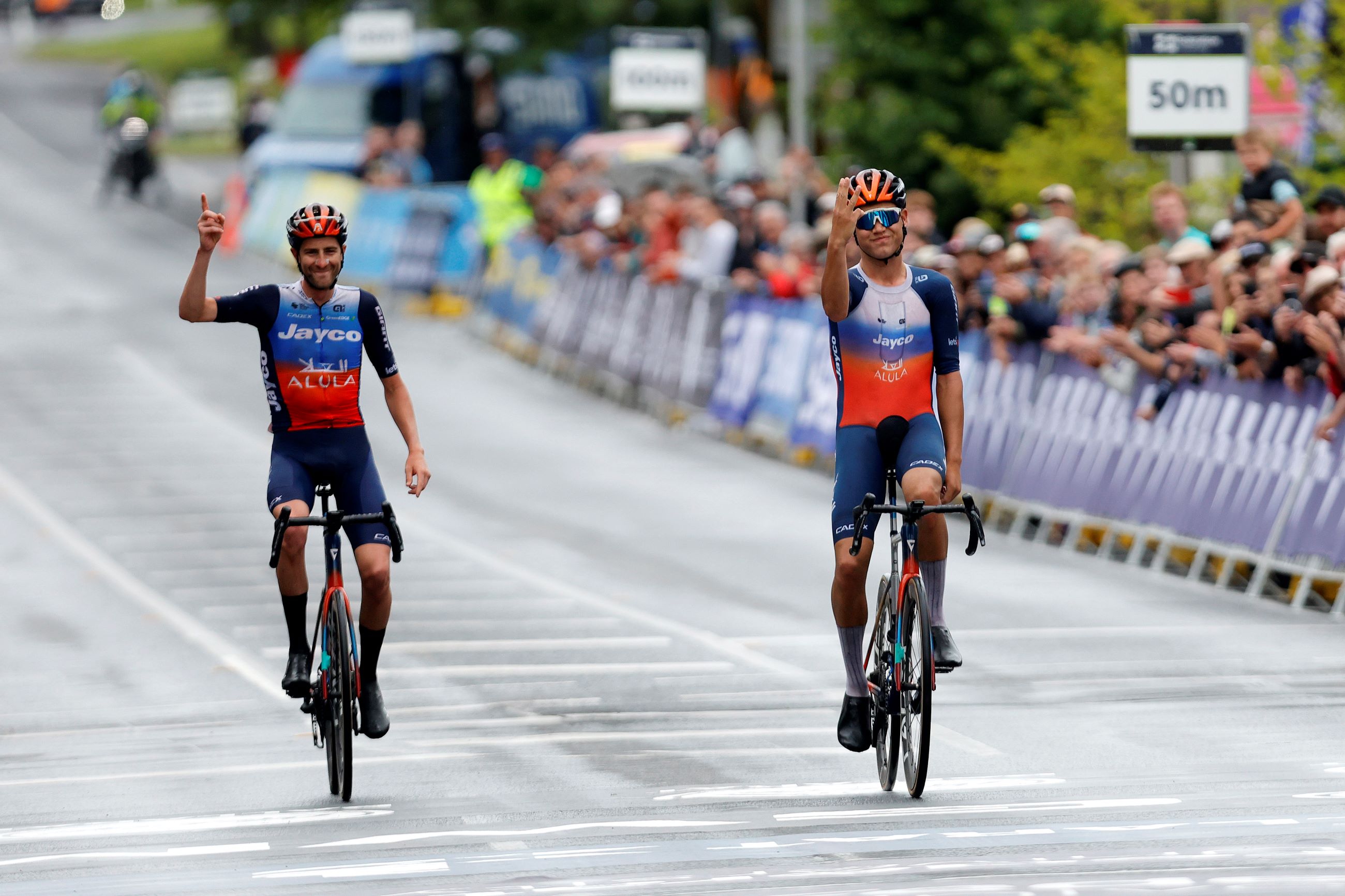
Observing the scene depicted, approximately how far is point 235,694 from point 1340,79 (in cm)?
1320

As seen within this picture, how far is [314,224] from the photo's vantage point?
34.0ft

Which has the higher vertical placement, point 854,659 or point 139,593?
point 854,659

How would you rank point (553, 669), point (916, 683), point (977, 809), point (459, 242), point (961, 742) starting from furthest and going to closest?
point (459, 242) → point (553, 669) → point (961, 742) → point (916, 683) → point (977, 809)

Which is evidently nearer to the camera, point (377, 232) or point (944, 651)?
point (944, 651)

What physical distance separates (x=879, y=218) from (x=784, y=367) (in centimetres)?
1314

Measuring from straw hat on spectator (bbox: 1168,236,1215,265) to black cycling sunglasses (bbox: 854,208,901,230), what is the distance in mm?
7598

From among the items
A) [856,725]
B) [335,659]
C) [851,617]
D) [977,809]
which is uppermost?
[851,617]

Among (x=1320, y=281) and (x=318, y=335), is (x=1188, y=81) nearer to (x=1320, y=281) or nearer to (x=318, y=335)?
(x=1320, y=281)

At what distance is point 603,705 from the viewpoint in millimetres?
12461

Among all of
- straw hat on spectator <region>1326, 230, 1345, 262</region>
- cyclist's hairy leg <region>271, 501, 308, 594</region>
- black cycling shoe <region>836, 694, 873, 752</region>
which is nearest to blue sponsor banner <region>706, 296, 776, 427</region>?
straw hat on spectator <region>1326, 230, 1345, 262</region>

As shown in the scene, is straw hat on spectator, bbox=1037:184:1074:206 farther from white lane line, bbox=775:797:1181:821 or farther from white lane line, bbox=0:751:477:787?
white lane line, bbox=775:797:1181:821

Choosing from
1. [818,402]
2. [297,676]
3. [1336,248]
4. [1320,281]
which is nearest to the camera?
[297,676]

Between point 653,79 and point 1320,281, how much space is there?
17527 mm

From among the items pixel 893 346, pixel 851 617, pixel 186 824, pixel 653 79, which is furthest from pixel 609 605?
pixel 653 79
